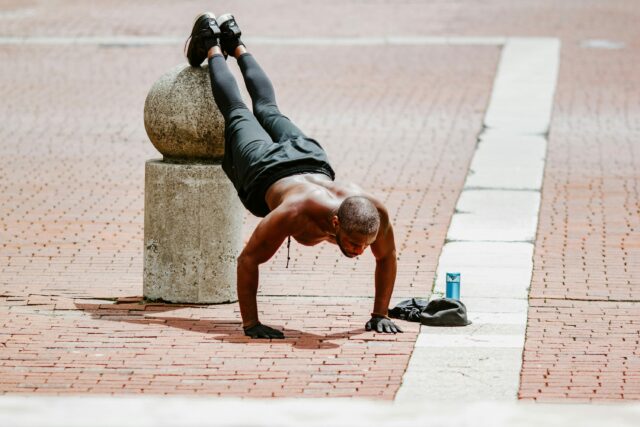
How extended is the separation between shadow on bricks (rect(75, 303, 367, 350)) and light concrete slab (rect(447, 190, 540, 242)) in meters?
2.96

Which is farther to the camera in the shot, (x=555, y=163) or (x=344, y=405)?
(x=555, y=163)

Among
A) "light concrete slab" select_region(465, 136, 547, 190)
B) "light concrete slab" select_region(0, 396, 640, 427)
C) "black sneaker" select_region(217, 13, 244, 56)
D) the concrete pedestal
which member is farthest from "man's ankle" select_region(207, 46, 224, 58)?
"light concrete slab" select_region(465, 136, 547, 190)

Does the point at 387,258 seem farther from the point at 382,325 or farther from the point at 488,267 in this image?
the point at 488,267

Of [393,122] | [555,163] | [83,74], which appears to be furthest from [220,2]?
[555,163]

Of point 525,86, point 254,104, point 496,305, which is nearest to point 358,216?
point 496,305

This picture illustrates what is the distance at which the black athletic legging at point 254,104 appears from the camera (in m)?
9.20

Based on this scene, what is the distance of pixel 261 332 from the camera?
27.9 ft

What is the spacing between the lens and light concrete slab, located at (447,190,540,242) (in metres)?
11.5

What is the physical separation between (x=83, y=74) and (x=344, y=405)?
1460cm

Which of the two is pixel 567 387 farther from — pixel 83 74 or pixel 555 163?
pixel 83 74

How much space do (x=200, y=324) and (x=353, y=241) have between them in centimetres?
155

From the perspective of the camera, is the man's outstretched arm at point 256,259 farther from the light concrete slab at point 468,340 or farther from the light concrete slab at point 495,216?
A: the light concrete slab at point 495,216

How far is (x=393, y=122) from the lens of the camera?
17.1m

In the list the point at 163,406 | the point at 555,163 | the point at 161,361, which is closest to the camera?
the point at 163,406
